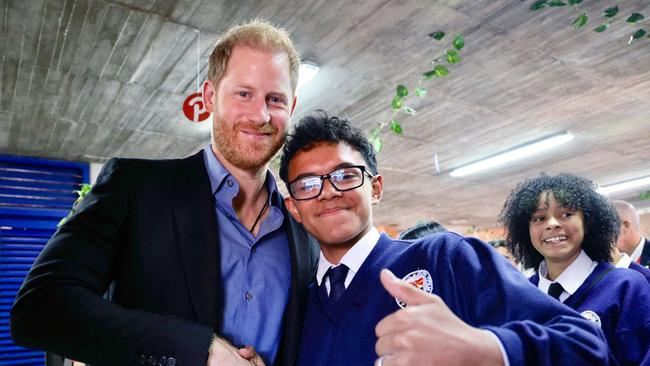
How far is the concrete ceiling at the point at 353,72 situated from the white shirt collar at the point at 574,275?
2386 mm

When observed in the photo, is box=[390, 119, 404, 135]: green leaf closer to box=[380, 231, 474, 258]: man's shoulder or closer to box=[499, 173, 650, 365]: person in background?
box=[499, 173, 650, 365]: person in background

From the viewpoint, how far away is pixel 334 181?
1.44 m

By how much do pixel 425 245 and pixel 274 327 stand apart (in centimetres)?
52

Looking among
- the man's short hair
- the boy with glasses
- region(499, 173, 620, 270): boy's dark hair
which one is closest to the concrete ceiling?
region(499, 173, 620, 270): boy's dark hair

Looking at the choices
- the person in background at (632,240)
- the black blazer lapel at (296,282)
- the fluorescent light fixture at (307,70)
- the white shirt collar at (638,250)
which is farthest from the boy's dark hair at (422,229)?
the white shirt collar at (638,250)

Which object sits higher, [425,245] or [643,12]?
[643,12]

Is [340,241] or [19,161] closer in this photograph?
[340,241]

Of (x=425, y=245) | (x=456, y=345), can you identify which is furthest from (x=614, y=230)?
(x=456, y=345)

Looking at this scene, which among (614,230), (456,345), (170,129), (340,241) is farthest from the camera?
(170,129)

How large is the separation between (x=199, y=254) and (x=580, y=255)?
1.81 m

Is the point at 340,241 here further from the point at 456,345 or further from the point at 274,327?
the point at 456,345

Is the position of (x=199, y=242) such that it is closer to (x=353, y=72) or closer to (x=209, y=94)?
(x=209, y=94)

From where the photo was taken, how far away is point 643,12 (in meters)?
4.04

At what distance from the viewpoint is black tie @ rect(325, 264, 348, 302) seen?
1361 millimetres
